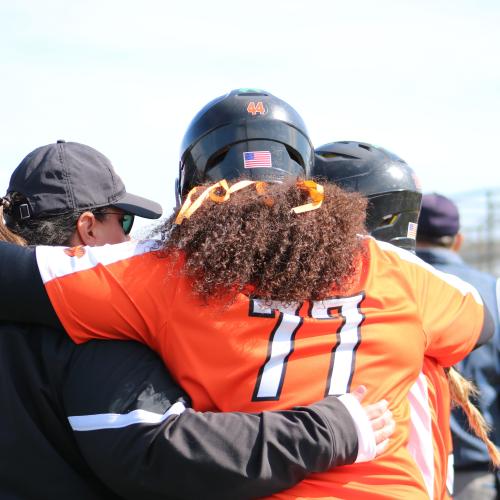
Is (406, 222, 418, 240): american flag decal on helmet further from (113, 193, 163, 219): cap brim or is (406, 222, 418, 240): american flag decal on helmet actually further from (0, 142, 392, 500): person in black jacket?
(0, 142, 392, 500): person in black jacket

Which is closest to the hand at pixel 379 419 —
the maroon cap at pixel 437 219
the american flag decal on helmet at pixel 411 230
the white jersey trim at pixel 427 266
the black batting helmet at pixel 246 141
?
the white jersey trim at pixel 427 266

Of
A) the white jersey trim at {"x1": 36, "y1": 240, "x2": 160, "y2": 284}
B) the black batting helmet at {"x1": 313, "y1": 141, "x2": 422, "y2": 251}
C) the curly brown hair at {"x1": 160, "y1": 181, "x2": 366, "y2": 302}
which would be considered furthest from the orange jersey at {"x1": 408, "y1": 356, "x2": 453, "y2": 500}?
the black batting helmet at {"x1": 313, "y1": 141, "x2": 422, "y2": 251}

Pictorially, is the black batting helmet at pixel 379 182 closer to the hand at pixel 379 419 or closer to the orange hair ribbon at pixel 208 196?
the orange hair ribbon at pixel 208 196

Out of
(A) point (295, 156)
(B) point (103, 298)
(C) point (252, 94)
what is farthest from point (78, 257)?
(C) point (252, 94)

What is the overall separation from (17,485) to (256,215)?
1082mm

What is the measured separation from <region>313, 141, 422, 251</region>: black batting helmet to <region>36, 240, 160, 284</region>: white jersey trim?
5.65 ft

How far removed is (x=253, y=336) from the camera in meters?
2.30

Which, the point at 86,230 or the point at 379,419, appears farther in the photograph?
the point at 86,230

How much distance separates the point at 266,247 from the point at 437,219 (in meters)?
3.32

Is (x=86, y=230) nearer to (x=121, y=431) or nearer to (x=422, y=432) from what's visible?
(x=121, y=431)

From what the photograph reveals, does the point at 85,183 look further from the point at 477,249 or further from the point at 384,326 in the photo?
the point at 477,249

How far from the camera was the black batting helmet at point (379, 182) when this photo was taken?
4.00 m

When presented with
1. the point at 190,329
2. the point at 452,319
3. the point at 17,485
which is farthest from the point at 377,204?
the point at 17,485

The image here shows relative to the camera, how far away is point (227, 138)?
3.18 metres
